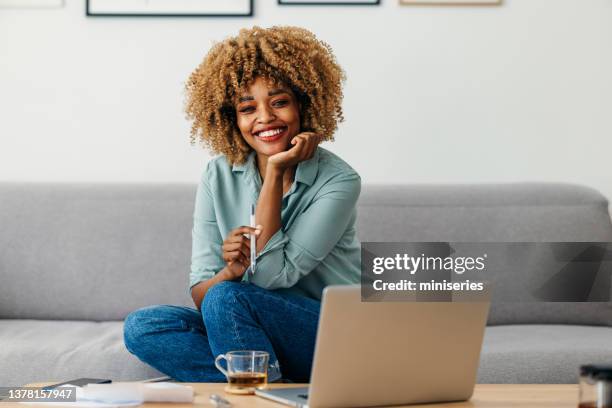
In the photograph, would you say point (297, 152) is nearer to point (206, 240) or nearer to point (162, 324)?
point (206, 240)

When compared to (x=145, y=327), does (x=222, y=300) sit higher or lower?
higher

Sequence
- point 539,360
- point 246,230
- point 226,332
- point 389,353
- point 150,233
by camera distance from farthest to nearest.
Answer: point 150,233 < point 539,360 < point 246,230 < point 226,332 < point 389,353

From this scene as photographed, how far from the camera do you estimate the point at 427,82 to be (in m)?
2.88

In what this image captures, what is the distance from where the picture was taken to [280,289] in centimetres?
199

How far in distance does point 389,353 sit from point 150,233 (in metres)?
1.45

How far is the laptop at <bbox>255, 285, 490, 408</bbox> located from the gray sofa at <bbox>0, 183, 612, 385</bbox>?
112cm

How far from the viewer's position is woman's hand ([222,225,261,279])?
1.93 meters

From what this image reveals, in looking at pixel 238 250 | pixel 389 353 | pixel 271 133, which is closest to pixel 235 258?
pixel 238 250

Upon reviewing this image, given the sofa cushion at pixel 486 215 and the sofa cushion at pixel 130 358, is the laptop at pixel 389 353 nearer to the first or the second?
the sofa cushion at pixel 130 358

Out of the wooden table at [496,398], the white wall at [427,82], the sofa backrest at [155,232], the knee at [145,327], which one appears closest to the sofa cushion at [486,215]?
the sofa backrest at [155,232]

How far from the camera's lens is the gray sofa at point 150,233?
8.36 feet

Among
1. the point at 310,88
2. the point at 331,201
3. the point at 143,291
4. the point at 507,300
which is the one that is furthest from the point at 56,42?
the point at 507,300

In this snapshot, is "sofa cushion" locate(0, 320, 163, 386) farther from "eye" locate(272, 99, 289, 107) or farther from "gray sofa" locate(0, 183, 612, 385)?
"eye" locate(272, 99, 289, 107)

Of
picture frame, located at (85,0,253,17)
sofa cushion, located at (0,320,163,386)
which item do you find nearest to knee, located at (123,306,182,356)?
sofa cushion, located at (0,320,163,386)
